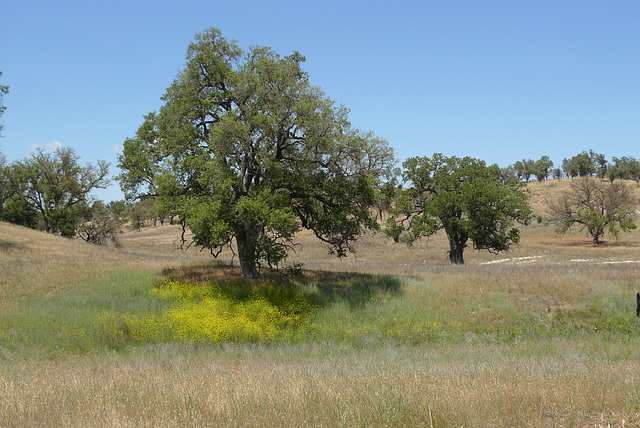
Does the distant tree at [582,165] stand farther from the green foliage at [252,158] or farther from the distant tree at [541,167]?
the green foliage at [252,158]

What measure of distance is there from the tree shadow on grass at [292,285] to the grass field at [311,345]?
11 cm

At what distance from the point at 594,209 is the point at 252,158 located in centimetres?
6541

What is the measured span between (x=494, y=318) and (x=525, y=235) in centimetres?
5515

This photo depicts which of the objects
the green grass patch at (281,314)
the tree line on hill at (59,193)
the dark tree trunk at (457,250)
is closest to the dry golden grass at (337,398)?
the green grass patch at (281,314)

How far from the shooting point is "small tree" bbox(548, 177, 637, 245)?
59.9 meters

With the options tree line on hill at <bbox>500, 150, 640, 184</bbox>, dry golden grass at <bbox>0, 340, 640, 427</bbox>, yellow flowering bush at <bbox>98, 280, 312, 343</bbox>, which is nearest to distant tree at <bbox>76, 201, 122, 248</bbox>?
yellow flowering bush at <bbox>98, 280, 312, 343</bbox>

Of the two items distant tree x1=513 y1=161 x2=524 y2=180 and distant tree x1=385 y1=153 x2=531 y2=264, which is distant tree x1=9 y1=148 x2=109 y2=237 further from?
distant tree x1=513 y1=161 x2=524 y2=180

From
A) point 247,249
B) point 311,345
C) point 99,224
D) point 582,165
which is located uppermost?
point 582,165

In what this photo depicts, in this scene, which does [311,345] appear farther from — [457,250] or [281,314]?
[457,250]

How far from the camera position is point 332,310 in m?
18.3

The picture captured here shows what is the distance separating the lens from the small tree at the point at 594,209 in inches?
2357

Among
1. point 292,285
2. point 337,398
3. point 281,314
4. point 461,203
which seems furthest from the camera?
point 461,203

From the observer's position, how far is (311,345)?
14867mm

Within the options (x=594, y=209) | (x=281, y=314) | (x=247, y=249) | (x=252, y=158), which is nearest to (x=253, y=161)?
(x=252, y=158)
